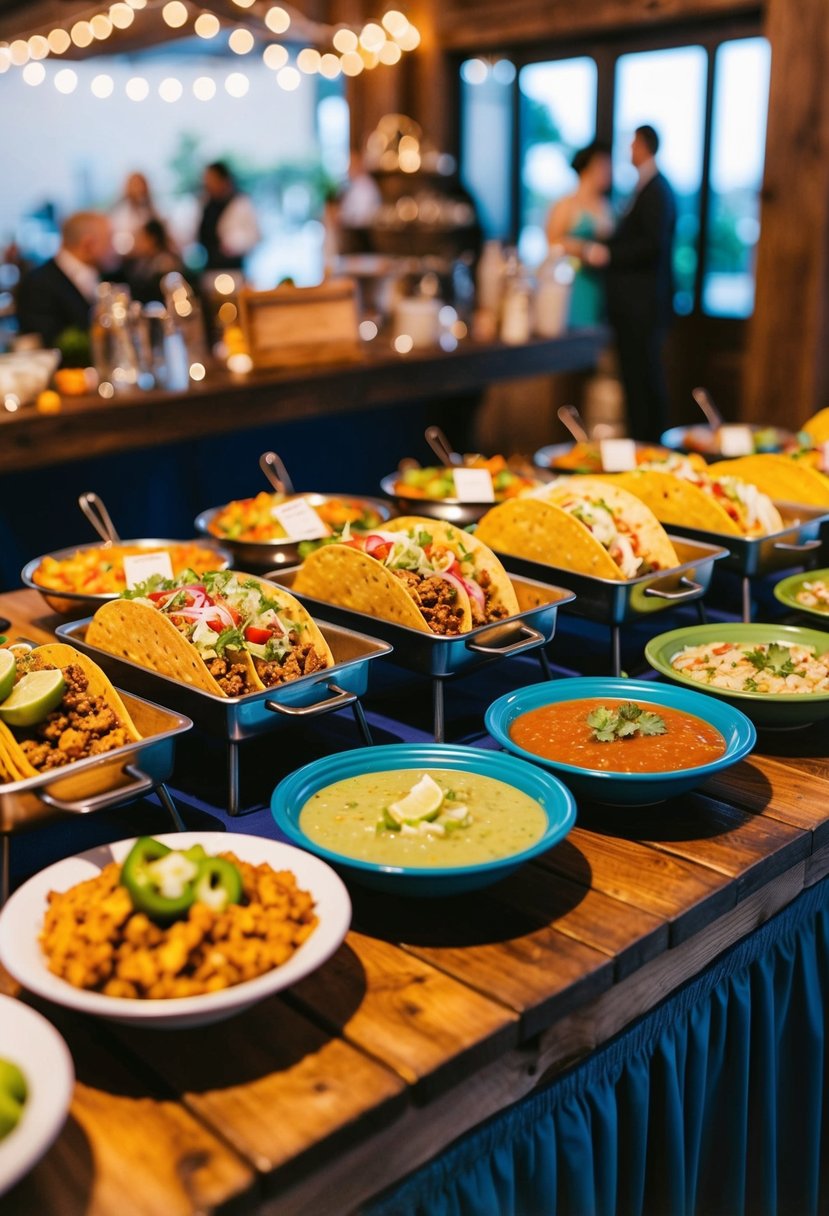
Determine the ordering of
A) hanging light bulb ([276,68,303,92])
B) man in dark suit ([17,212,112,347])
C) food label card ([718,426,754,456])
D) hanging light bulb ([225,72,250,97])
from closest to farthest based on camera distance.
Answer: food label card ([718,426,754,456]) → man in dark suit ([17,212,112,347]) → hanging light bulb ([276,68,303,92]) → hanging light bulb ([225,72,250,97])

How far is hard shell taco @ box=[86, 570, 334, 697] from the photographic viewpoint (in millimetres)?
1542

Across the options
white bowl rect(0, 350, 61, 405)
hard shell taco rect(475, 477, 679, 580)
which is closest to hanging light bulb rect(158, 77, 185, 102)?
white bowl rect(0, 350, 61, 405)

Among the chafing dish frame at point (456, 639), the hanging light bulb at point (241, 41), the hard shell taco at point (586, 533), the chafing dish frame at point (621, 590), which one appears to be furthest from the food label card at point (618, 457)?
the hanging light bulb at point (241, 41)

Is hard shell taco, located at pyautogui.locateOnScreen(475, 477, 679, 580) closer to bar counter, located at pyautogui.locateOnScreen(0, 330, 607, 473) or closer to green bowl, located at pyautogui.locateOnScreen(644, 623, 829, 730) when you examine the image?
green bowl, located at pyautogui.locateOnScreen(644, 623, 829, 730)

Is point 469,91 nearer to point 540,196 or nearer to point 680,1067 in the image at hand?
point 540,196

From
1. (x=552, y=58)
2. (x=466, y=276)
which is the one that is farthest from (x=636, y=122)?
(x=466, y=276)

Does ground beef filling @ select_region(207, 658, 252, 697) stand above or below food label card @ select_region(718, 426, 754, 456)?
below

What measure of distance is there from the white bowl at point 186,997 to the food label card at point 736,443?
219 cm

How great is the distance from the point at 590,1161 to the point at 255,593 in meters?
0.88

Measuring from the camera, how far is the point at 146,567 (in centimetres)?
202

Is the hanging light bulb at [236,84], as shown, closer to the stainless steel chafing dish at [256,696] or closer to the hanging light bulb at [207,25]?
the hanging light bulb at [207,25]

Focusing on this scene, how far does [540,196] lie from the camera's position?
25.2 ft

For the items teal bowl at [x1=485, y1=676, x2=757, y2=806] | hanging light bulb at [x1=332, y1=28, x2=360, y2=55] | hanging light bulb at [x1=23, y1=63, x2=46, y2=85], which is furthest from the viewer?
hanging light bulb at [x1=23, y1=63, x2=46, y2=85]

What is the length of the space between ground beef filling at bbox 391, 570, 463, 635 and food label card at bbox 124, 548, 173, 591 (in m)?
0.46
